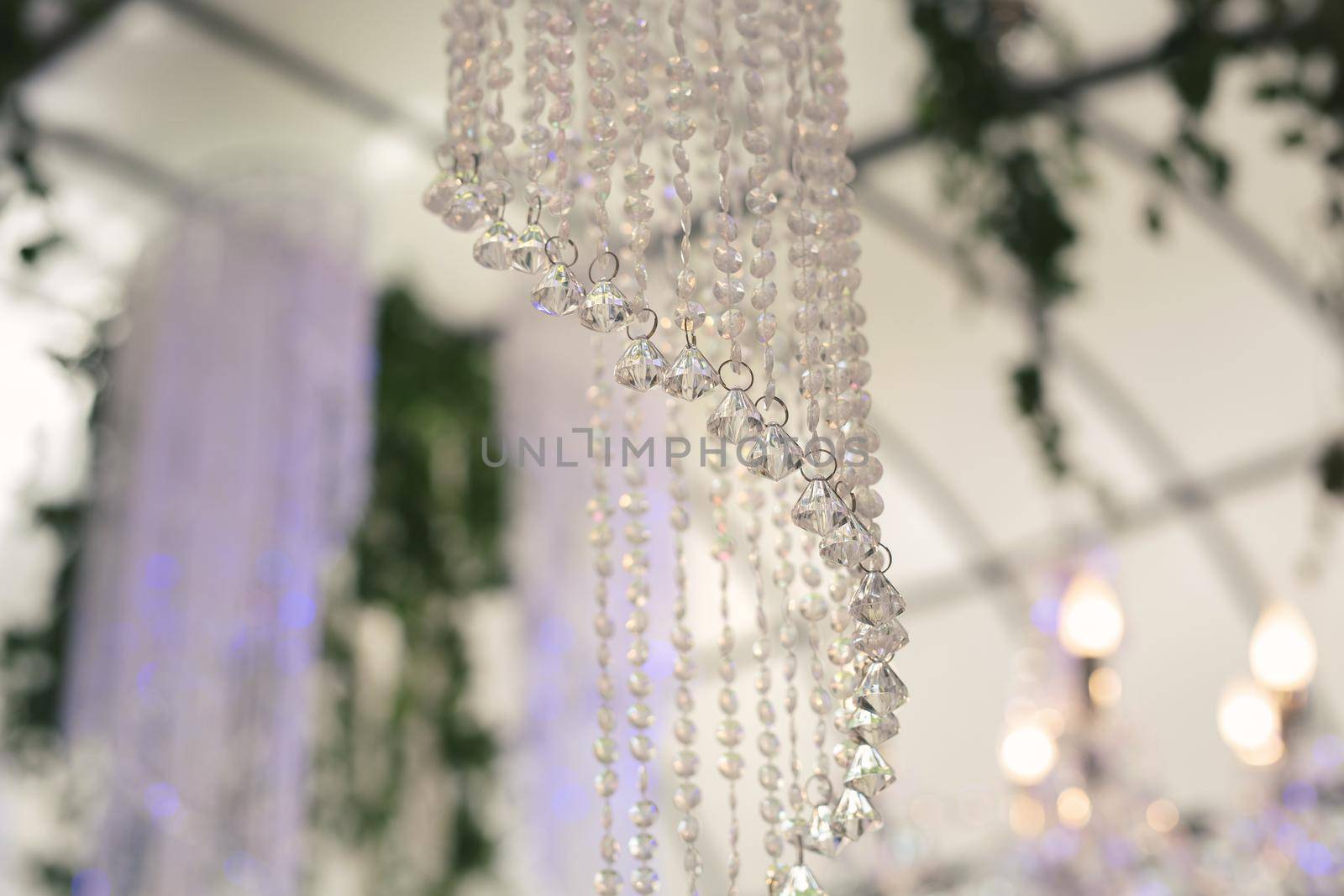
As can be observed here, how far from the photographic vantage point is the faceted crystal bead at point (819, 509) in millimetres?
1383

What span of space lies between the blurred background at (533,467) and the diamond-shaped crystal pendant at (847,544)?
1.56 metres

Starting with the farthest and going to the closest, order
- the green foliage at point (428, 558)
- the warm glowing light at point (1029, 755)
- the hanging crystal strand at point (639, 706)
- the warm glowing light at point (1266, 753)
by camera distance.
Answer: the green foliage at point (428, 558) → the warm glowing light at point (1029, 755) → the warm glowing light at point (1266, 753) → the hanging crystal strand at point (639, 706)

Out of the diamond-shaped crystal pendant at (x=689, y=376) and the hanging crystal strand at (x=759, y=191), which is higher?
the hanging crystal strand at (x=759, y=191)

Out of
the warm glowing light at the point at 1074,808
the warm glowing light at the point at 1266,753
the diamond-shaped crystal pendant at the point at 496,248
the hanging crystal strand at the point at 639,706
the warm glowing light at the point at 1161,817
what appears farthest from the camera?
the warm glowing light at the point at 1161,817

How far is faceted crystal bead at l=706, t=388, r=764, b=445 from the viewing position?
4.55ft

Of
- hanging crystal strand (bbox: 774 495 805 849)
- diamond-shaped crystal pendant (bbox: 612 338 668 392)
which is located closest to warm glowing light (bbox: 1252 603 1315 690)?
hanging crystal strand (bbox: 774 495 805 849)

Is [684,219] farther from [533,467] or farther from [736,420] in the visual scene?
[533,467]

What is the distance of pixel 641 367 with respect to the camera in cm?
141

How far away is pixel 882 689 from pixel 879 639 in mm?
53

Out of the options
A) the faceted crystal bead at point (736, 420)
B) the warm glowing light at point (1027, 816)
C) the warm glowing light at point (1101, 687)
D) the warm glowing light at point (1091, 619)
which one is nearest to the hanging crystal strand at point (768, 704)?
the faceted crystal bead at point (736, 420)

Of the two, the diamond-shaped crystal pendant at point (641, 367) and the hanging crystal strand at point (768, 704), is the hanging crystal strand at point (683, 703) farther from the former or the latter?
the diamond-shaped crystal pendant at point (641, 367)

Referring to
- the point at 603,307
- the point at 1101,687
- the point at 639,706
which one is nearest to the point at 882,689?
the point at 639,706

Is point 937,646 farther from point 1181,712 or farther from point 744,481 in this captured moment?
point 744,481

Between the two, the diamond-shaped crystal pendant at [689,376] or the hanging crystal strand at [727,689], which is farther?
the hanging crystal strand at [727,689]
